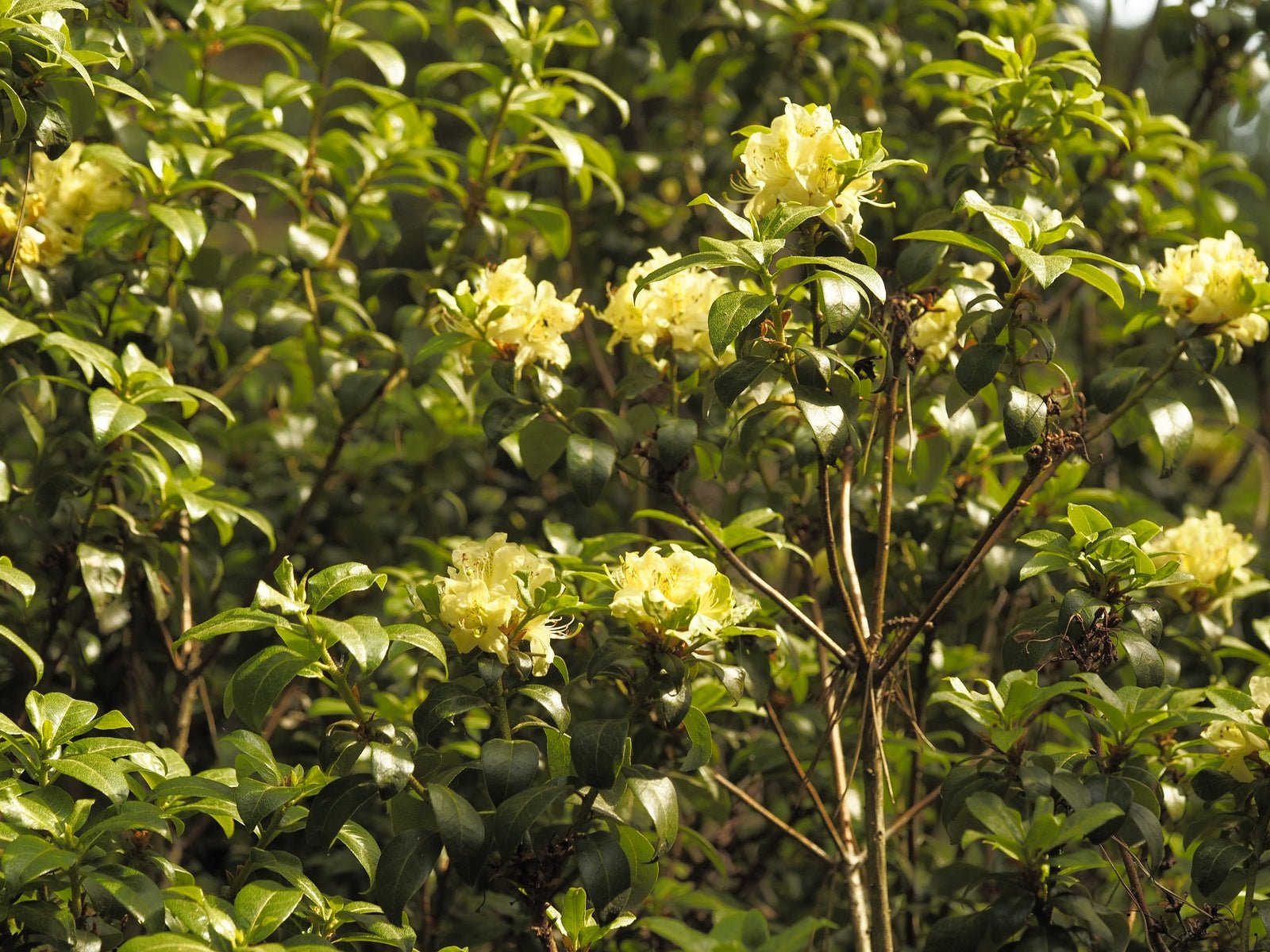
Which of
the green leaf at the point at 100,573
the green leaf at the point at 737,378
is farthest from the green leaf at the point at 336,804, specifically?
the green leaf at the point at 100,573

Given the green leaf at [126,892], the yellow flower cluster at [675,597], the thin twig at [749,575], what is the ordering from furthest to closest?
the thin twig at [749,575] → the yellow flower cluster at [675,597] → the green leaf at [126,892]

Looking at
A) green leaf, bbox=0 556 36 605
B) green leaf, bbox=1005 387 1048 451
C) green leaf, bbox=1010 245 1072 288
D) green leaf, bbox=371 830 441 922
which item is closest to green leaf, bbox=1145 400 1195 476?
green leaf, bbox=1005 387 1048 451

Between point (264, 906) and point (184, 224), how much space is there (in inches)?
42.9

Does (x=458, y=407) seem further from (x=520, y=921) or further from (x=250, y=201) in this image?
(x=520, y=921)

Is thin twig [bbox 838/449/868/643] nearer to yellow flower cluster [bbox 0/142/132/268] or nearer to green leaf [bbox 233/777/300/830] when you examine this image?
green leaf [bbox 233/777/300/830]

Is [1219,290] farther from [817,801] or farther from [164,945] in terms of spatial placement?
[164,945]

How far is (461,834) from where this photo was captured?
4.36 ft

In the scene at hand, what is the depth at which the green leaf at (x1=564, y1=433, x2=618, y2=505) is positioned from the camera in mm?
1645

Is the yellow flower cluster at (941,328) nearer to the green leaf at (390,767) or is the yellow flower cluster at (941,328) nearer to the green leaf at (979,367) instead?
the green leaf at (979,367)

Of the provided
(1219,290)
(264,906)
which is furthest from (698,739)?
(1219,290)

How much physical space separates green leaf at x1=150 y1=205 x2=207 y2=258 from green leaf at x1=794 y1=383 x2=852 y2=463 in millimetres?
978

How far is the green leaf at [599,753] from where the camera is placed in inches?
52.4

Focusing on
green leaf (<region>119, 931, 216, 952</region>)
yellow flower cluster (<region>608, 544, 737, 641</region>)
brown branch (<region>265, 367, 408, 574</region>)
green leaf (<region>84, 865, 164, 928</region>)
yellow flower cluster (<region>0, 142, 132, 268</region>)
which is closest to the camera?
green leaf (<region>119, 931, 216, 952</region>)

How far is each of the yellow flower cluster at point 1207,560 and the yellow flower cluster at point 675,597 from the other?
0.98 metres
